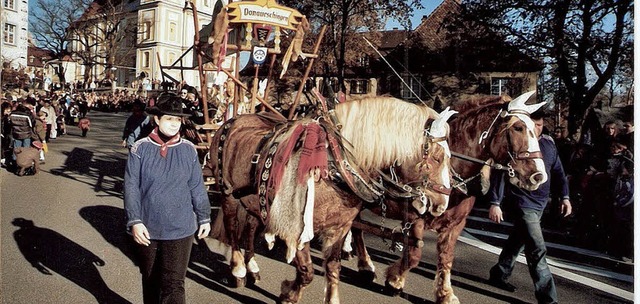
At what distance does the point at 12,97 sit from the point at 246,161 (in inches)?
178

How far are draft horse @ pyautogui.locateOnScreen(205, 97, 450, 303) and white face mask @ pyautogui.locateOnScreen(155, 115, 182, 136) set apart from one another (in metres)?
0.69

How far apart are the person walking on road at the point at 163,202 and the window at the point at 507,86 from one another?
3.83m

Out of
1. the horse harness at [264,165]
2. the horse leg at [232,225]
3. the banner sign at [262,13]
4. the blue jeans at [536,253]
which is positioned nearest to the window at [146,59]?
the banner sign at [262,13]

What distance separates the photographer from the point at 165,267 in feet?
10.0

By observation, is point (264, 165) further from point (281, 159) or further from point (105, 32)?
point (105, 32)

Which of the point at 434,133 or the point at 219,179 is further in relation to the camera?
the point at 219,179

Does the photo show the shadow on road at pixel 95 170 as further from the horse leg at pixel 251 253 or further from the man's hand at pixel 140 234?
the man's hand at pixel 140 234

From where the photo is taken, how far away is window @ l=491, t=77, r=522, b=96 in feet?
18.6

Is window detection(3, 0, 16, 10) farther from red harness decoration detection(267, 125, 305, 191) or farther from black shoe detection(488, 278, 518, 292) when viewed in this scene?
black shoe detection(488, 278, 518, 292)

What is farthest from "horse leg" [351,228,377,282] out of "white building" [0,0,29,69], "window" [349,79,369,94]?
"white building" [0,0,29,69]

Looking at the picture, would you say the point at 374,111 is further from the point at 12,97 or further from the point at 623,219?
the point at 12,97

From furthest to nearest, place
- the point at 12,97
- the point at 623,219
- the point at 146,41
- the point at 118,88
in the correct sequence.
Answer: the point at 118,88 → the point at 146,41 → the point at 12,97 → the point at 623,219

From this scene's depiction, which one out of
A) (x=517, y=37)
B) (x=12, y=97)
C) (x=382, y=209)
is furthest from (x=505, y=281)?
(x=12, y=97)

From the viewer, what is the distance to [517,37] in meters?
5.47
